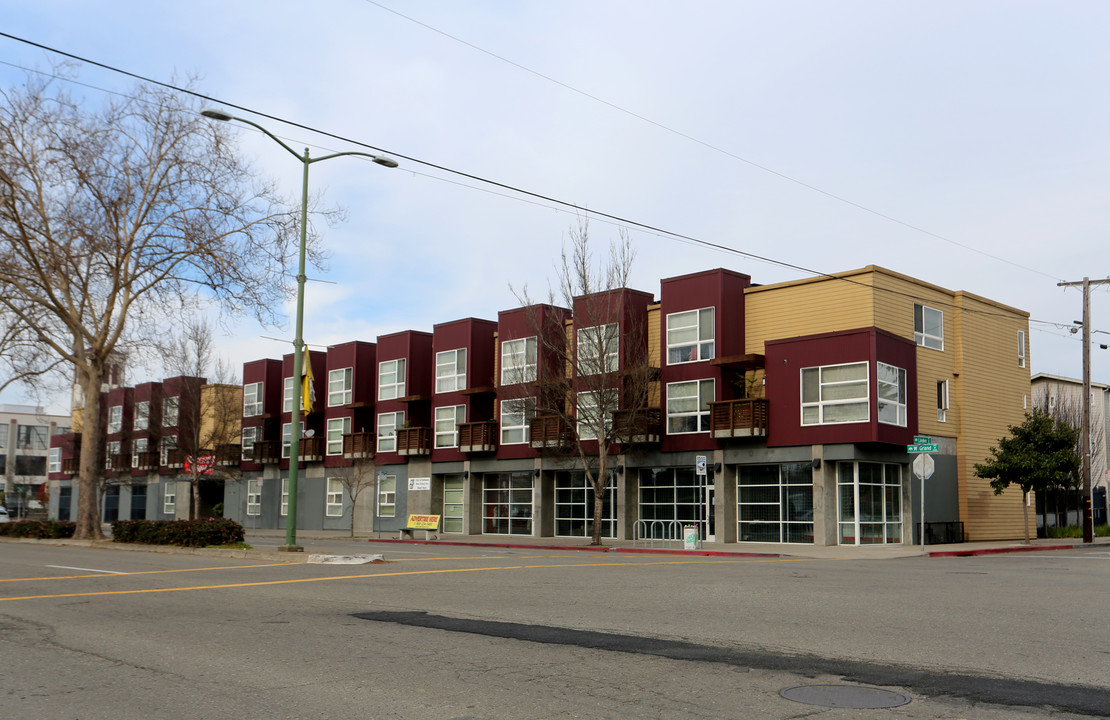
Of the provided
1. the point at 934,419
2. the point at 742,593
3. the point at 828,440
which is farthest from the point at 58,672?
the point at 934,419

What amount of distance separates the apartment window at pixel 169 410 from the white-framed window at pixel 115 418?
14517mm

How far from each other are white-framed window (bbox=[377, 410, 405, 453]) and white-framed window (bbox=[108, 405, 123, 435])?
32956 millimetres

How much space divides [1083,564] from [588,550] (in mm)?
14918

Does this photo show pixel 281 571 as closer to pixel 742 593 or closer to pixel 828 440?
pixel 742 593

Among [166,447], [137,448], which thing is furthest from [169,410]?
[137,448]

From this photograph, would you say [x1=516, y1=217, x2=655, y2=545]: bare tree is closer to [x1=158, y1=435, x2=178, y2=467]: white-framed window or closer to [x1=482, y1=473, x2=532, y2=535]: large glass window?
[x1=482, y1=473, x2=532, y2=535]: large glass window

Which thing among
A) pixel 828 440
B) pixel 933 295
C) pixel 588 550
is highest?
pixel 933 295

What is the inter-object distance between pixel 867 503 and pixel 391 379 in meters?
27.7

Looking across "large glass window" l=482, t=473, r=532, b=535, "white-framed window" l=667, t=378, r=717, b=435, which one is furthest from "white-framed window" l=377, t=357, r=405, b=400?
"white-framed window" l=667, t=378, r=717, b=435

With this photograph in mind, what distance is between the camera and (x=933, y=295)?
3809cm

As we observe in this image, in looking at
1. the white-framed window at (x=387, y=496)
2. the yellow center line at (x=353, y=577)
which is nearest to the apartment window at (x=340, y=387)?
the white-framed window at (x=387, y=496)

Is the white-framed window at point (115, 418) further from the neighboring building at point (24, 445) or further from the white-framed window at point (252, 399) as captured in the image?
the neighboring building at point (24, 445)

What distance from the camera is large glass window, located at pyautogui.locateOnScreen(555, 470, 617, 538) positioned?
137 feet

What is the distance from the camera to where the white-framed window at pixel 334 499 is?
54.8 metres
